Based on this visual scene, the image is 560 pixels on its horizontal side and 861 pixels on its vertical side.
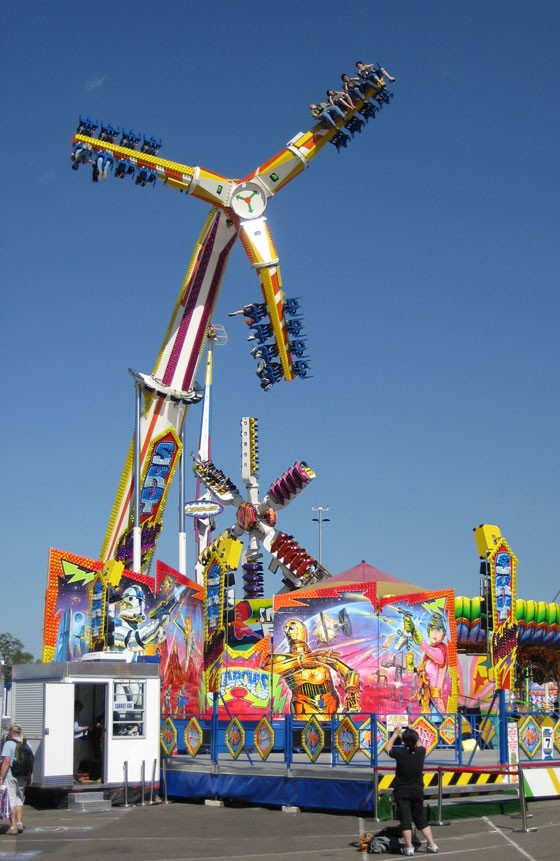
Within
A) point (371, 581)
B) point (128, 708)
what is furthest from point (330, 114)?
point (128, 708)

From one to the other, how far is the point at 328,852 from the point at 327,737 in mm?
5823

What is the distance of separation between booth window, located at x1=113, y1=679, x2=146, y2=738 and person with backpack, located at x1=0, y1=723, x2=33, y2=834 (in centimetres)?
260

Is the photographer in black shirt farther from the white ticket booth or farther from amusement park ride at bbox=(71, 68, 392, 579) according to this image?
amusement park ride at bbox=(71, 68, 392, 579)

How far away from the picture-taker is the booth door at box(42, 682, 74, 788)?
51.6ft

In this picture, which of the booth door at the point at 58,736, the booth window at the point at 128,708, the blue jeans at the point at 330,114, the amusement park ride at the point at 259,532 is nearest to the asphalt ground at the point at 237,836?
the booth door at the point at 58,736

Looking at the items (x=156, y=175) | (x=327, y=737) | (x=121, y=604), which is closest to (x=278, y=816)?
(x=327, y=737)

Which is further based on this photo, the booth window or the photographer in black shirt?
the booth window

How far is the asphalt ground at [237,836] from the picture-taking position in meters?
11.7

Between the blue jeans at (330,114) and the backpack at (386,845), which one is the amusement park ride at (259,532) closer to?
the blue jeans at (330,114)

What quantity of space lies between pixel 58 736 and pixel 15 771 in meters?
2.12

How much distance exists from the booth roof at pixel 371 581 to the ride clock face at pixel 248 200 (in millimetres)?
10962

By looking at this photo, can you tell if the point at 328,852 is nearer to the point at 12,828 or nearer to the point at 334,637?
the point at 12,828

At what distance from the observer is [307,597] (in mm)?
30359

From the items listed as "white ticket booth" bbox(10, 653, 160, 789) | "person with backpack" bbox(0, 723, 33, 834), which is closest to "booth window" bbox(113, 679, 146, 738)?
"white ticket booth" bbox(10, 653, 160, 789)
